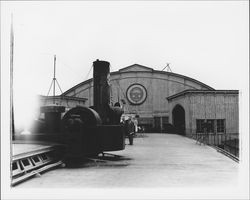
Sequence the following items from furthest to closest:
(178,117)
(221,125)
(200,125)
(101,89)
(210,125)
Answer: (178,117) < (200,125) < (221,125) < (210,125) < (101,89)

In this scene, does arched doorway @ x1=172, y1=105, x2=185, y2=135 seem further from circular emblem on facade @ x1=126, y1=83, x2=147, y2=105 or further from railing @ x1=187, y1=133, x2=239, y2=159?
railing @ x1=187, y1=133, x2=239, y2=159

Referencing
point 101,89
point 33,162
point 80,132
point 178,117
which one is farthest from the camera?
point 178,117

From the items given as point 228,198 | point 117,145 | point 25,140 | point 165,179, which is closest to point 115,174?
point 165,179

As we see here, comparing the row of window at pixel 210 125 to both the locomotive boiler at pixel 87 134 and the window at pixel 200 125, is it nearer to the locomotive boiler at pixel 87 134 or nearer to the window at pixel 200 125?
the window at pixel 200 125

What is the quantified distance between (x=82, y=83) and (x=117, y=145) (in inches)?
927

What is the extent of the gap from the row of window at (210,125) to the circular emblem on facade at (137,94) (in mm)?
9284

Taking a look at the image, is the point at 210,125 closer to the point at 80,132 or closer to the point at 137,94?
the point at 137,94

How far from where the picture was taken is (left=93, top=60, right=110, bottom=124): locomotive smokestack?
30.6 feet

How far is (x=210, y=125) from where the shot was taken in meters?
21.5

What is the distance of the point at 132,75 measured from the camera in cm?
3072

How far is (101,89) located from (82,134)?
1.75 meters

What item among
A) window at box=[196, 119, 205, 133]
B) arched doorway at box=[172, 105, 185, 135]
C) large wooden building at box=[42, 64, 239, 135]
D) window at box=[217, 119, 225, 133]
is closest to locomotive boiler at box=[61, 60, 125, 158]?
window at box=[196, 119, 205, 133]

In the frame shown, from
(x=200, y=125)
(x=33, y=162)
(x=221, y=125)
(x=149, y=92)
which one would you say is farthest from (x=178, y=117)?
(x=33, y=162)

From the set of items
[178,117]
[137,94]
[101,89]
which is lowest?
[178,117]
